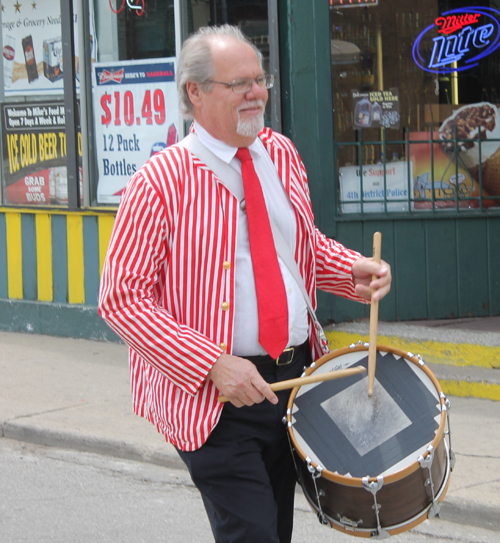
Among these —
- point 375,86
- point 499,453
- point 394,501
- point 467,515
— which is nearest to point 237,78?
point 394,501

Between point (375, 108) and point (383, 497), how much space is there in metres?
4.70

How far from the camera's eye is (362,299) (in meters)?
2.89

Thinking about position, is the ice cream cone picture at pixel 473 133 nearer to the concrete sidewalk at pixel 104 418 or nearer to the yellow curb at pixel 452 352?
the yellow curb at pixel 452 352

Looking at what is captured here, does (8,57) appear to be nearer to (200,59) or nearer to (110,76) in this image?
(110,76)

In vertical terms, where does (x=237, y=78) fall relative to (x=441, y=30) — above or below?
below

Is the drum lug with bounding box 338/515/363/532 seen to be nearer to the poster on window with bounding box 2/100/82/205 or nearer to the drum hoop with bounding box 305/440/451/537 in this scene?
the drum hoop with bounding box 305/440/451/537

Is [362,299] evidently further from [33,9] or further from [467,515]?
[33,9]

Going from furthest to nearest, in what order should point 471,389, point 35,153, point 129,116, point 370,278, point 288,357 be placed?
point 35,153, point 129,116, point 471,389, point 370,278, point 288,357

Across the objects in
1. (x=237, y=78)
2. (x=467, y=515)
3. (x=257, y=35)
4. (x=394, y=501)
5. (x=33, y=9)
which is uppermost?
(x=33, y=9)

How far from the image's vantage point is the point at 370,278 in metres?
2.86

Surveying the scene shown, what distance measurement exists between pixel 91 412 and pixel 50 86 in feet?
Answer: 11.8

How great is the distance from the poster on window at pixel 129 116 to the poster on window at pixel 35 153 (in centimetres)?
36

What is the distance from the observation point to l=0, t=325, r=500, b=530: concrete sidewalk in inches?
177

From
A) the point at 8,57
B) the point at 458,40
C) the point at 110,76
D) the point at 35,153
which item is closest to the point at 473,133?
the point at 458,40
